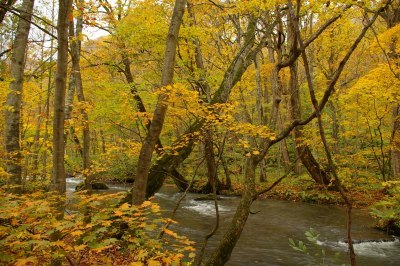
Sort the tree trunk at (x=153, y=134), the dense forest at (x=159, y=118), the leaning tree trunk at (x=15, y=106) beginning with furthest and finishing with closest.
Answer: the leaning tree trunk at (x=15, y=106), the tree trunk at (x=153, y=134), the dense forest at (x=159, y=118)

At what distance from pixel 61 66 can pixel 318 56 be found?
1810 cm

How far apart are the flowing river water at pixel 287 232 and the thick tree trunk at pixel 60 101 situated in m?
3.10

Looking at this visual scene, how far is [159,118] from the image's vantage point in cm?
482

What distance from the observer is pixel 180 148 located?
360 inches

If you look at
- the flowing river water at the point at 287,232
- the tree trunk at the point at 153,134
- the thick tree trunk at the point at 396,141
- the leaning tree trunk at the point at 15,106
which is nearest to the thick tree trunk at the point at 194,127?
the flowing river water at the point at 287,232

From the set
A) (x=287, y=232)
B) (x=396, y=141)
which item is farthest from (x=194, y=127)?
(x=396, y=141)

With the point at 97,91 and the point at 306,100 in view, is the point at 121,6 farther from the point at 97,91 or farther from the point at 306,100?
the point at 306,100

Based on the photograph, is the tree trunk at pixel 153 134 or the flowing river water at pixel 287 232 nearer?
the tree trunk at pixel 153 134

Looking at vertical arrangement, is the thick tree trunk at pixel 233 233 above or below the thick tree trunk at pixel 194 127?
below

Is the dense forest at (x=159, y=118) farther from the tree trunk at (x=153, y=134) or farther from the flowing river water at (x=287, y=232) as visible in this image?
the flowing river water at (x=287, y=232)

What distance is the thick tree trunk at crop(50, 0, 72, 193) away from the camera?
4062 mm

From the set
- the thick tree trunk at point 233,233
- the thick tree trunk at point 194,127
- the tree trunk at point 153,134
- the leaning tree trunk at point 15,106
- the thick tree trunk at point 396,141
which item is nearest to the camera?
the tree trunk at point 153,134

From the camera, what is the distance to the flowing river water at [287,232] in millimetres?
7754

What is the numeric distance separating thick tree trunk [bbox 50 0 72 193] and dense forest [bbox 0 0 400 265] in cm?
1
